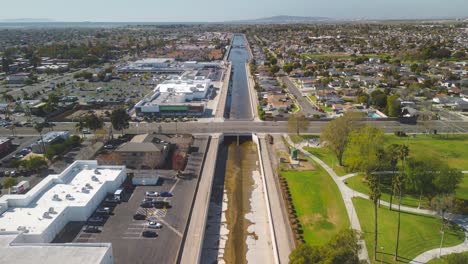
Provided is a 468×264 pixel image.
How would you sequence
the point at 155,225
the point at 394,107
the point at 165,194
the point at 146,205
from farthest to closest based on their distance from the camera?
the point at 394,107 → the point at 165,194 → the point at 146,205 → the point at 155,225

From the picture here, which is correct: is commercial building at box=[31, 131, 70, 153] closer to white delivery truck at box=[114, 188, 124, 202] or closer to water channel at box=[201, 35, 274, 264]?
white delivery truck at box=[114, 188, 124, 202]

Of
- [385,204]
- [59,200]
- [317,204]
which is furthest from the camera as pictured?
[317,204]

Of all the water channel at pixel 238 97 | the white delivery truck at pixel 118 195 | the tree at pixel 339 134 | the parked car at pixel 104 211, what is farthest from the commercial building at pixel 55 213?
the water channel at pixel 238 97

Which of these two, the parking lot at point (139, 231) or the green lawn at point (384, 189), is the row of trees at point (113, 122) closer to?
the parking lot at point (139, 231)

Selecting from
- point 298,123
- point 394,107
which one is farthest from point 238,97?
point 394,107

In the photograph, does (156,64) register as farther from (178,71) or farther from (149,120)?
(149,120)

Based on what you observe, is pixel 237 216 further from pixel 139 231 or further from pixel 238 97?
pixel 238 97
